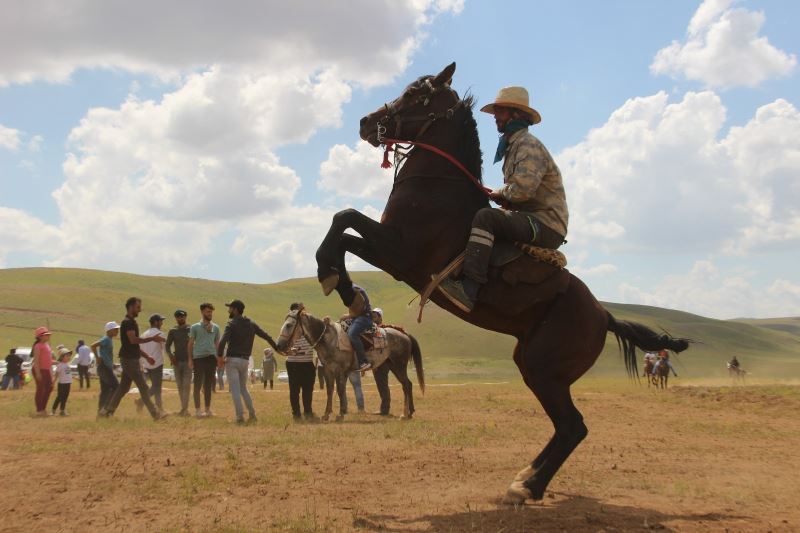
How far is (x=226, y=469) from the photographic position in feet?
27.3

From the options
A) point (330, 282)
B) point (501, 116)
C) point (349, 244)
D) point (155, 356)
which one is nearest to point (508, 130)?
point (501, 116)

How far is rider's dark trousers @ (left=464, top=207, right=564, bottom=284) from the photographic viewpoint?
6434 millimetres

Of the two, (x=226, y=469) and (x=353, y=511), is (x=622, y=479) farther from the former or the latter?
(x=226, y=469)

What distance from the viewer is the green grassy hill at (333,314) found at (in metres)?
79.4

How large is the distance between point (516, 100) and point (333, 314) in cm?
12766

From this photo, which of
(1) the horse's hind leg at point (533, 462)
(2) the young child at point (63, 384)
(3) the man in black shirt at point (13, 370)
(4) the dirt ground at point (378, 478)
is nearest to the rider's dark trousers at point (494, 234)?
(1) the horse's hind leg at point (533, 462)

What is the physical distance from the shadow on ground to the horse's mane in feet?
10.5

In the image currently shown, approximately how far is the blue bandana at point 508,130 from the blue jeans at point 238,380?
9.87 metres

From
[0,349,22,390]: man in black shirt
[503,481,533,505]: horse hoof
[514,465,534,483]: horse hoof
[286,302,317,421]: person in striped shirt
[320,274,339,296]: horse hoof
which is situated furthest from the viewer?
[0,349,22,390]: man in black shirt

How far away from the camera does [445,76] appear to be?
7.47 metres

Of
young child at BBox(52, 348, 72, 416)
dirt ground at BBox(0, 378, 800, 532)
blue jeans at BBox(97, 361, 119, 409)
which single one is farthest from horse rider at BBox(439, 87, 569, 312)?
young child at BBox(52, 348, 72, 416)

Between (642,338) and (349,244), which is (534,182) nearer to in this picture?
(349,244)

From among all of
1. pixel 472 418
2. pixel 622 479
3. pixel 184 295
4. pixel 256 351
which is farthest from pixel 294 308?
pixel 184 295

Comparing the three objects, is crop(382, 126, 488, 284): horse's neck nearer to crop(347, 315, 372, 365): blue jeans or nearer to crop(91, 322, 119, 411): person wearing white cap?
crop(347, 315, 372, 365): blue jeans
